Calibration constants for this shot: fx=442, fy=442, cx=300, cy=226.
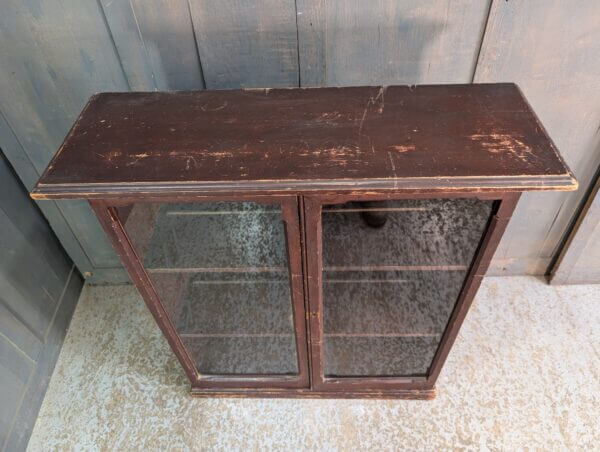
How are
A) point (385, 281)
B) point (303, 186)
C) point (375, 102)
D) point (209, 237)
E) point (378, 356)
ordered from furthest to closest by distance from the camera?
point (378, 356) → point (385, 281) → point (209, 237) → point (375, 102) → point (303, 186)

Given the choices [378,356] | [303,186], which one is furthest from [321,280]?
[378,356]

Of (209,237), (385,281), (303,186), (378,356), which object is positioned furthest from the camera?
(378,356)

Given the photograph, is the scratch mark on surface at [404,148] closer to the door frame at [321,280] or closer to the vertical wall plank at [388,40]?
the door frame at [321,280]

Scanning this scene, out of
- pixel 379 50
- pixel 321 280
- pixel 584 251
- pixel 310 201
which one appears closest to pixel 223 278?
pixel 321 280

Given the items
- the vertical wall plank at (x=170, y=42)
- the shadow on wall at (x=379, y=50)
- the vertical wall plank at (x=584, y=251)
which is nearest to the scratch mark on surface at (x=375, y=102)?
the shadow on wall at (x=379, y=50)

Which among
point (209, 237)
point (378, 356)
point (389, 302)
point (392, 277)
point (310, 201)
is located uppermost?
point (310, 201)

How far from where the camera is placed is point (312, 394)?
1.46 m

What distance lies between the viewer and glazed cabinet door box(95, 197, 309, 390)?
0.97 meters

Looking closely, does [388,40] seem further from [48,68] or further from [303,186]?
[48,68]

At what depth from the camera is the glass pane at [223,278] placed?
0.99 meters

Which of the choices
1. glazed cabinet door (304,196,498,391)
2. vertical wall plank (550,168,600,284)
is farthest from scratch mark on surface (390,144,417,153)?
vertical wall plank (550,168,600,284)

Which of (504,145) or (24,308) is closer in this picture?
(504,145)

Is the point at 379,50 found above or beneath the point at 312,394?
above

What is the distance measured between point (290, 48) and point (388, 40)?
242mm
